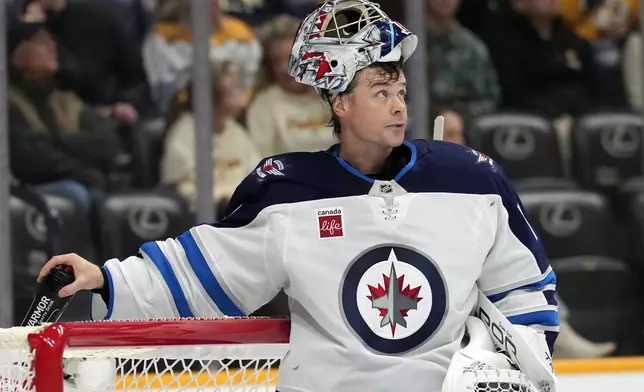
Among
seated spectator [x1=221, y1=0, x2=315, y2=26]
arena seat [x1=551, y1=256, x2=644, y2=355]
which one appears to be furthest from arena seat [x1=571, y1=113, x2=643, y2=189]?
seated spectator [x1=221, y1=0, x2=315, y2=26]

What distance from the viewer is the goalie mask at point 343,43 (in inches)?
78.5

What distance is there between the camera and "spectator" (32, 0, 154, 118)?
4.13 meters

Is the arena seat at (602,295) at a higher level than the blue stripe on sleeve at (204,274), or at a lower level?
lower

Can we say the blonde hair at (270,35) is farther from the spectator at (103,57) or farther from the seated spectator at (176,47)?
the spectator at (103,57)

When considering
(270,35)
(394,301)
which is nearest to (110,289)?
(394,301)

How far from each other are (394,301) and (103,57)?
249 centimetres

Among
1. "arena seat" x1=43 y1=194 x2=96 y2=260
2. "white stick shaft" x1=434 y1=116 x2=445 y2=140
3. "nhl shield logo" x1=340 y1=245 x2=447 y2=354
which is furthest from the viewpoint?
"arena seat" x1=43 y1=194 x2=96 y2=260

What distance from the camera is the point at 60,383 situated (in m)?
1.71

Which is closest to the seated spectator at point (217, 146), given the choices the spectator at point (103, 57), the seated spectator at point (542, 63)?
the spectator at point (103, 57)

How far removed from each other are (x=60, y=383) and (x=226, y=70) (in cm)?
253

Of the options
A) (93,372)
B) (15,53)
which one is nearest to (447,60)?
(15,53)

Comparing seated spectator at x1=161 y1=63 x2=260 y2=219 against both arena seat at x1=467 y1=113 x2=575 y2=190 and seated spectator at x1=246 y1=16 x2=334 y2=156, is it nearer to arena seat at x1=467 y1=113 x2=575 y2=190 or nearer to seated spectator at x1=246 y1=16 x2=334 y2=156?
seated spectator at x1=246 y1=16 x2=334 y2=156

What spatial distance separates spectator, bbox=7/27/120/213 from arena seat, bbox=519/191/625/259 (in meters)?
1.50

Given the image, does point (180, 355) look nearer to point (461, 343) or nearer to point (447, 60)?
point (461, 343)
